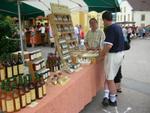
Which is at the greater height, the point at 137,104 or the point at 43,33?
the point at 43,33

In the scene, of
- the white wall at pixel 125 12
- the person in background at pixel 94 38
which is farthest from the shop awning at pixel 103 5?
the white wall at pixel 125 12

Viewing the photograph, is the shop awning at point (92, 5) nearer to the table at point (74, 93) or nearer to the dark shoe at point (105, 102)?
the table at point (74, 93)

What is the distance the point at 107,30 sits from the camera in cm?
492

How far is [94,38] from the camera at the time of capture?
593cm

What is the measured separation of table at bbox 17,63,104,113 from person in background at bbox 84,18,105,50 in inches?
22.6

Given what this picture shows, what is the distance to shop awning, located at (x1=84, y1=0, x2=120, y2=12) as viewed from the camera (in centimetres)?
701

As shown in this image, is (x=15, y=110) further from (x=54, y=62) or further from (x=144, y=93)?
(x=144, y=93)

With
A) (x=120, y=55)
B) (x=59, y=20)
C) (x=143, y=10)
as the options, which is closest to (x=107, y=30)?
(x=120, y=55)

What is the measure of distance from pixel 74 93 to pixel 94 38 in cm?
201

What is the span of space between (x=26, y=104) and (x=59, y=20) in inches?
99.9

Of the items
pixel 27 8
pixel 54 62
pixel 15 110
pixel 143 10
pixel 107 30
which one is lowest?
pixel 15 110

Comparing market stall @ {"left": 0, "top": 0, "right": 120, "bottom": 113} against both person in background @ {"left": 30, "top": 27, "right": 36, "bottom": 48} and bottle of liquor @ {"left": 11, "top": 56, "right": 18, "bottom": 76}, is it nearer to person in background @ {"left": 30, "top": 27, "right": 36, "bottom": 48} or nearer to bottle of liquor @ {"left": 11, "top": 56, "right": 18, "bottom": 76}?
bottle of liquor @ {"left": 11, "top": 56, "right": 18, "bottom": 76}

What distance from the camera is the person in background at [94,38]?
5859mm

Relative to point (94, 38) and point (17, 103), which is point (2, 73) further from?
point (94, 38)
